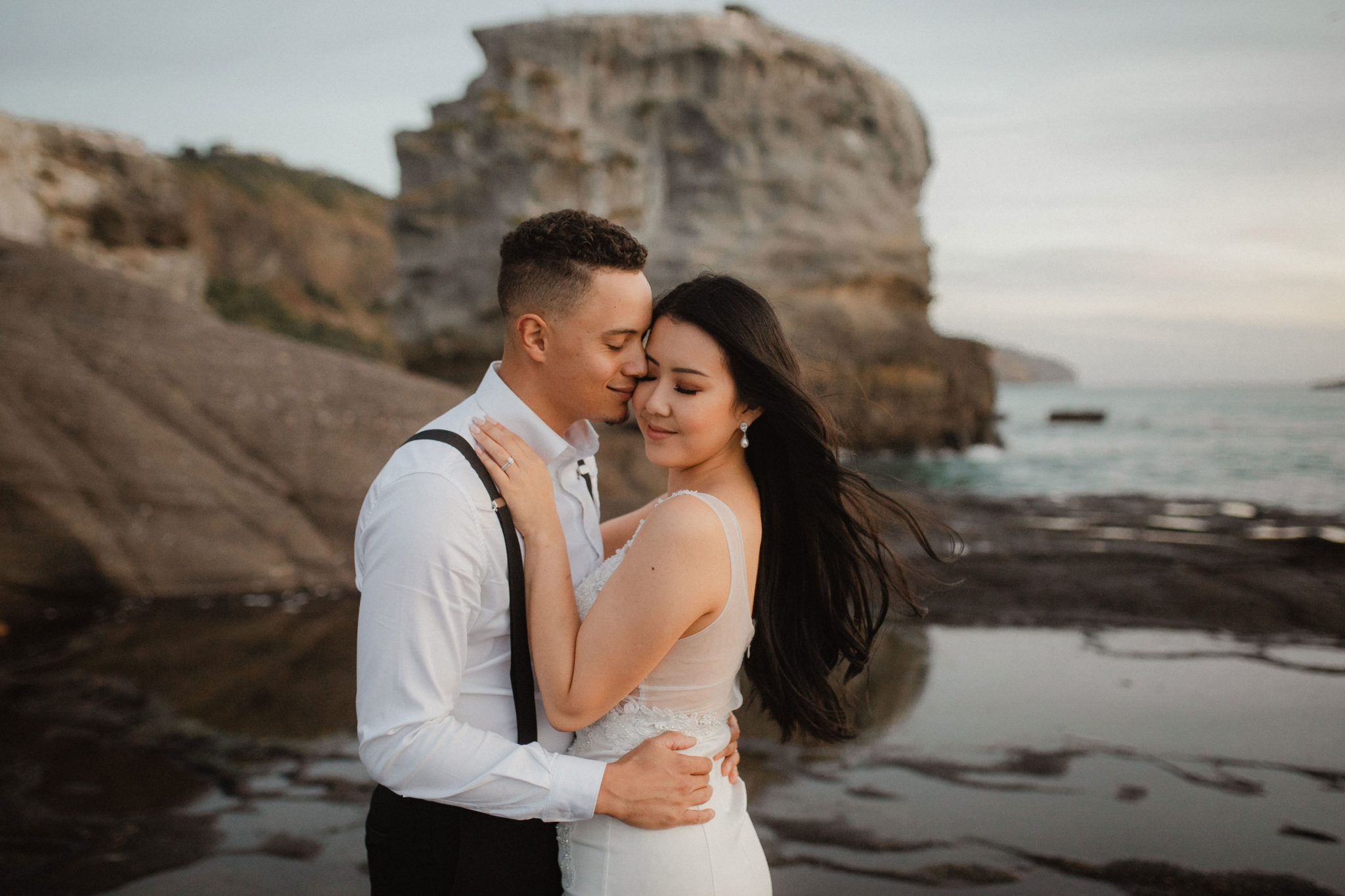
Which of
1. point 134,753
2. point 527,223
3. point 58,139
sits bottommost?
point 134,753

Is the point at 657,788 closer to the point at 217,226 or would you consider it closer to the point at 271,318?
the point at 271,318

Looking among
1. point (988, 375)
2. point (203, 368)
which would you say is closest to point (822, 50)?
point (988, 375)

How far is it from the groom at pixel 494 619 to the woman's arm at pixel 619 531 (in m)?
0.43

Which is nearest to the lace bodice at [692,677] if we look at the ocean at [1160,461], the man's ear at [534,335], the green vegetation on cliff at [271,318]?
the man's ear at [534,335]

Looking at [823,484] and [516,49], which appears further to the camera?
[516,49]

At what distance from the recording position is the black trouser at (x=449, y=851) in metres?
2.08

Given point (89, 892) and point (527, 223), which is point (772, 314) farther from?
point (89, 892)

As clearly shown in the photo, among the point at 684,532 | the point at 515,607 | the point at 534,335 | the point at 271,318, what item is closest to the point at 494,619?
the point at 515,607

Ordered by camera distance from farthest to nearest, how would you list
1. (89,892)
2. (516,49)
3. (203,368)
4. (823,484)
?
(516,49) < (203,368) < (89,892) < (823,484)

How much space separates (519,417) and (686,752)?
0.96m

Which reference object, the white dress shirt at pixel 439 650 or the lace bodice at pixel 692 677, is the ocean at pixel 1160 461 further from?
the white dress shirt at pixel 439 650

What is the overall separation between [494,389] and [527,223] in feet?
1.45

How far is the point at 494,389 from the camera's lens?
7.50 feet

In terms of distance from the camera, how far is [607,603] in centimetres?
198
